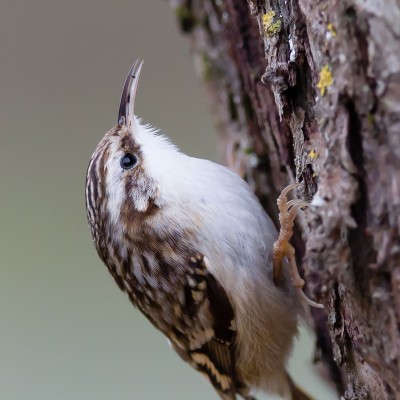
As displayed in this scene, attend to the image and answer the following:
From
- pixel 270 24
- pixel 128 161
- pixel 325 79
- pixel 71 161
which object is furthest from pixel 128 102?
pixel 71 161

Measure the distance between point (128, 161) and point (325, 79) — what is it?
0.92 meters

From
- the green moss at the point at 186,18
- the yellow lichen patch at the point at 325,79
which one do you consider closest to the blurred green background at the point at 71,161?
the green moss at the point at 186,18

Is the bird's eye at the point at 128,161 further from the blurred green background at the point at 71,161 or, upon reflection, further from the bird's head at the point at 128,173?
the blurred green background at the point at 71,161

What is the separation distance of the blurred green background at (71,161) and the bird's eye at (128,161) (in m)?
1.65

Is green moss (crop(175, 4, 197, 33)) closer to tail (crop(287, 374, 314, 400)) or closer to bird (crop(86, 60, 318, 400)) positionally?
bird (crop(86, 60, 318, 400))

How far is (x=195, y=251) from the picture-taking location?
2.05 m

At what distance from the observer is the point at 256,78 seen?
7.51 ft

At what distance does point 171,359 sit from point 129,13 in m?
2.05

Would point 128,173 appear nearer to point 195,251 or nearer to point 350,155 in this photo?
point 195,251

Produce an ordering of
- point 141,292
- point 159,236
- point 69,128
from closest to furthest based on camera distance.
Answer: point 159,236
point 141,292
point 69,128

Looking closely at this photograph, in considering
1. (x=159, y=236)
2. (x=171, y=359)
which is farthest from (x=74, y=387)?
(x=159, y=236)

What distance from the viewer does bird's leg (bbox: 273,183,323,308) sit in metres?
1.98

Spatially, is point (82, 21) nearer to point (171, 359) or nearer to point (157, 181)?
point (171, 359)

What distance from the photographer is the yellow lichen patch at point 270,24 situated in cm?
172
